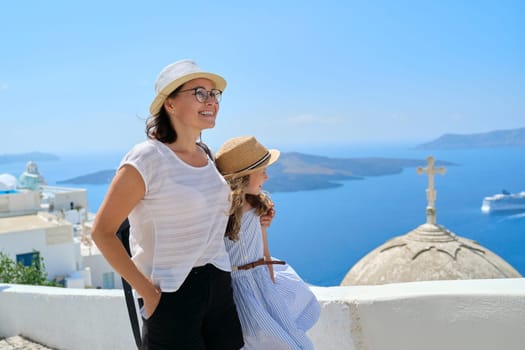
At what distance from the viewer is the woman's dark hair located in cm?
179

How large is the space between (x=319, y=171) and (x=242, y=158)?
91815mm

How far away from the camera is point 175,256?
5.50 ft

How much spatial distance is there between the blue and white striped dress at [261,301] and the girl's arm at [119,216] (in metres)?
0.42

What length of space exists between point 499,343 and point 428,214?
6516 mm

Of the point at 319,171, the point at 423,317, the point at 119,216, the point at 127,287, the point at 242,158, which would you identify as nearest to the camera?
the point at 119,216

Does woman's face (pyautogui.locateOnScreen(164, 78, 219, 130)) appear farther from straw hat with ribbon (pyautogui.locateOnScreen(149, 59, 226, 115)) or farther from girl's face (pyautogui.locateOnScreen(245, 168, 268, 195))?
girl's face (pyautogui.locateOnScreen(245, 168, 268, 195))

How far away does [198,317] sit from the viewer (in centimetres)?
170

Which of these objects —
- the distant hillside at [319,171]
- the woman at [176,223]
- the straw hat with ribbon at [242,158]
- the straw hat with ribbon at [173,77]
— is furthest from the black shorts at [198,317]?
the distant hillside at [319,171]

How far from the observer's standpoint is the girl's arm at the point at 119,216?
1598 millimetres

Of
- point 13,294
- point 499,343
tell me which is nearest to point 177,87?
point 499,343

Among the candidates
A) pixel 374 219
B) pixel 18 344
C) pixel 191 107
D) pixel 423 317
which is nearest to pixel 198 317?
pixel 191 107

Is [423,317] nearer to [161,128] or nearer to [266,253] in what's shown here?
[266,253]

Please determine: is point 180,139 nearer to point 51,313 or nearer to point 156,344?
point 156,344

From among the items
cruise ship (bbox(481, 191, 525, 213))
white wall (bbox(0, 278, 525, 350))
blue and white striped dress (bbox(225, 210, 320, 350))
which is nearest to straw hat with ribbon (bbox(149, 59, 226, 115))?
blue and white striped dress (bbox(225, 210, 320, 350))
